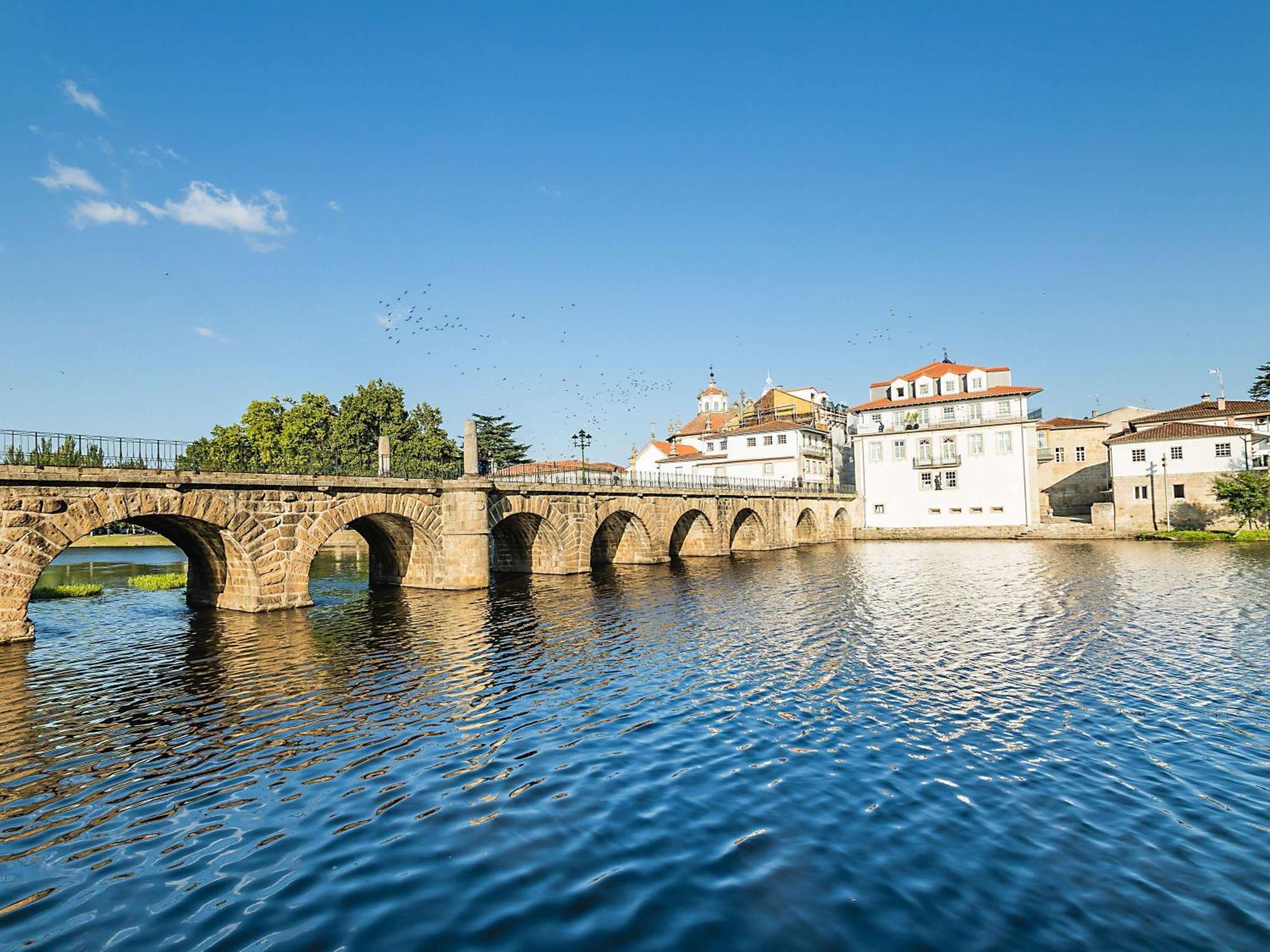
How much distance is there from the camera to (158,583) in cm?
4191

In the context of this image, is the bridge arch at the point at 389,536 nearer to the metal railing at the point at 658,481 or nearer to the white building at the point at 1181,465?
the metal railing at the point at 658,481

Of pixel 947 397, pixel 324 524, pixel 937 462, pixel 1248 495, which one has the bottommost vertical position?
pixel 1248 495

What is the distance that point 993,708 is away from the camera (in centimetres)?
1647

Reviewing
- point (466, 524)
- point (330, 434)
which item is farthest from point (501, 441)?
point (466, 524)

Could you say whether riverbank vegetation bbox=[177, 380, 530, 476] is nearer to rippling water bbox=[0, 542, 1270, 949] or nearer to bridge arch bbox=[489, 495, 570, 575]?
bridge arch bbox=[489, 495, 570, 575]

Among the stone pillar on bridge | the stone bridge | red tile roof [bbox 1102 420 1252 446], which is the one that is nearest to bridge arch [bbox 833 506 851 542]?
the stone bridge

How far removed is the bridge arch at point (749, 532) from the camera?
69.9 metres

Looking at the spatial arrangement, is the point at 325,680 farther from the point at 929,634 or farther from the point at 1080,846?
the point at 929,634

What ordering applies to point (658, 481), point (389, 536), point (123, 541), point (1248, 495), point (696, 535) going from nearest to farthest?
point (389, 536) < point (658, 481) < point (696, 535) < point (1248, 495) < point (123, 541)

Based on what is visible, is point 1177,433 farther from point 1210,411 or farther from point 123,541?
point 123,541

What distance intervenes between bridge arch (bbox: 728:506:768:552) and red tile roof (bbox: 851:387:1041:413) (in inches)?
1007

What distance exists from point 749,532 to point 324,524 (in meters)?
46.8

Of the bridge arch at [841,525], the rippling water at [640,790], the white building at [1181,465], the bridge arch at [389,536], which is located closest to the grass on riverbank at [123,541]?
the bridge arch at [389,536]

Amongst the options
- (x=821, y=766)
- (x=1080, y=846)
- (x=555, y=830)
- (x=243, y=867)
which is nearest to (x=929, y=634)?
(x=821, y=766)
